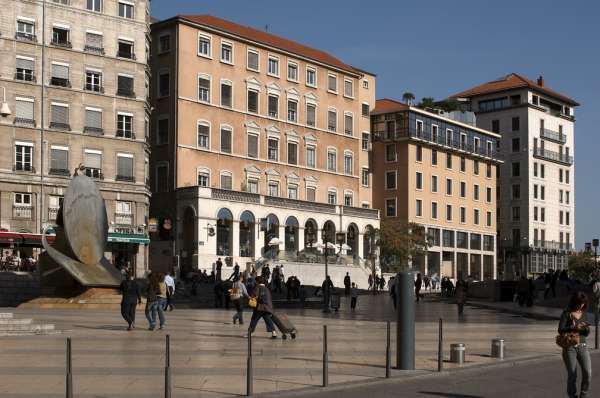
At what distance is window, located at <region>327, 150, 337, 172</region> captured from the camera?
81188 mm

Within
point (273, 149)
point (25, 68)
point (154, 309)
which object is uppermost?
point (25, 68)

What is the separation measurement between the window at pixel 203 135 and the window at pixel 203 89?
191 cm

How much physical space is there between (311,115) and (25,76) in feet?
93.5

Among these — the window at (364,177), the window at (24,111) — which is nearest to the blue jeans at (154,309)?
the window at (24,111)

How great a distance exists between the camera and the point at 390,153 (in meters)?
91.4

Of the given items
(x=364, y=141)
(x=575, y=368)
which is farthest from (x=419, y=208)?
(x=575, y=368)

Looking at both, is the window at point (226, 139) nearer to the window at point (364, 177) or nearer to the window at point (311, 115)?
the window at point (311, 115)

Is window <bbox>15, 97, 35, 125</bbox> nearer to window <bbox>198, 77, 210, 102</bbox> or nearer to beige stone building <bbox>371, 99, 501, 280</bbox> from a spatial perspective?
window <bbox>198, 77, 210, 102</bbox>

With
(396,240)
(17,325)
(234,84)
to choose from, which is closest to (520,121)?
(396,240)

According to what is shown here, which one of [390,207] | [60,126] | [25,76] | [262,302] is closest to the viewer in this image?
[262,302]

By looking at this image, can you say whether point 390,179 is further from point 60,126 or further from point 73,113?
point 60,126

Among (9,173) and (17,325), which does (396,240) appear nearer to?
(9,173)

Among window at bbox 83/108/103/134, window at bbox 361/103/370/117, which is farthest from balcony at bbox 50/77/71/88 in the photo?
window at bbox 361/103/370/117

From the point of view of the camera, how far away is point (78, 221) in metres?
38.4
